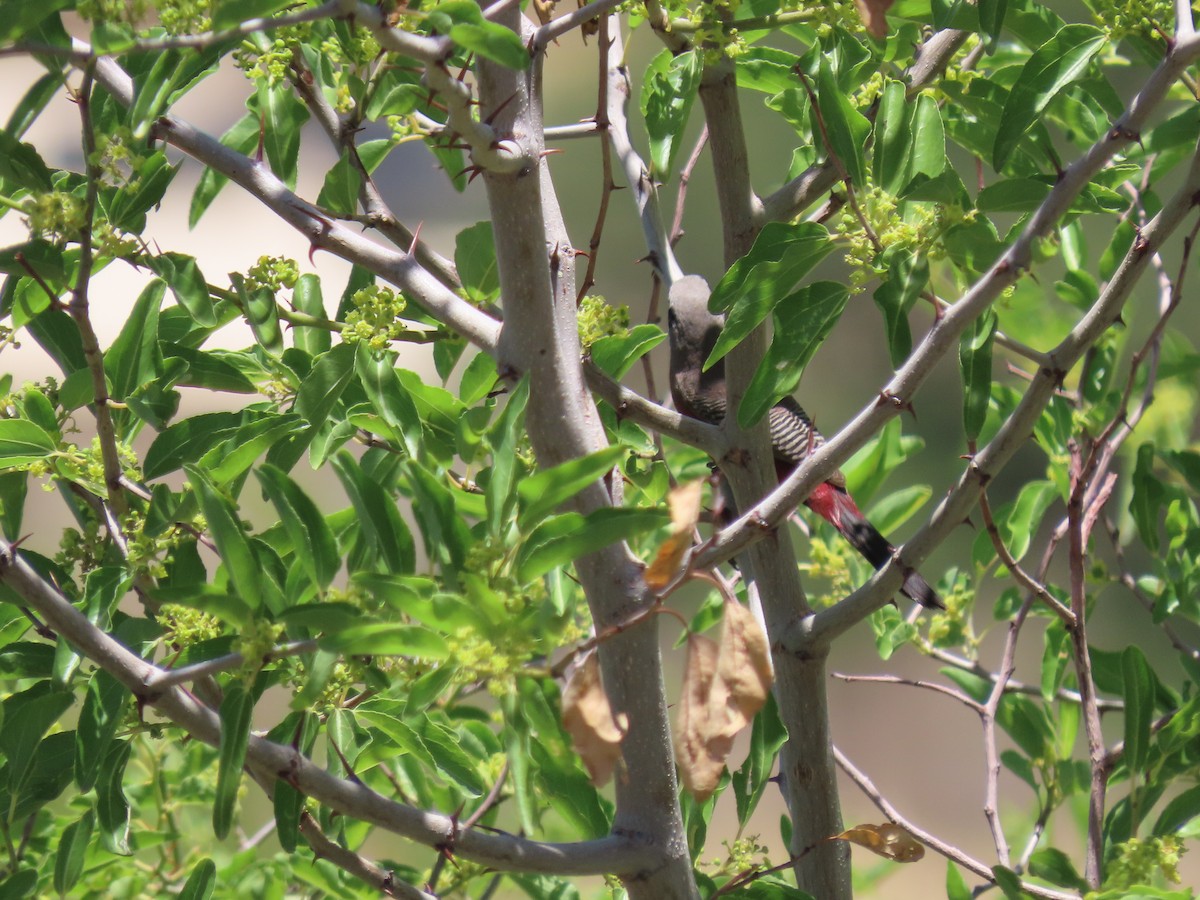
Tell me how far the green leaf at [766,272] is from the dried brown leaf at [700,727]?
36 cm

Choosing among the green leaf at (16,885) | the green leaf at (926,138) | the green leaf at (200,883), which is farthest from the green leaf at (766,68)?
the green leaf at (16,885)

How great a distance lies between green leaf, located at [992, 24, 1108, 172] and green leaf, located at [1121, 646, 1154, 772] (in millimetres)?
767

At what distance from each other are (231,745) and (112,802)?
0.39 m

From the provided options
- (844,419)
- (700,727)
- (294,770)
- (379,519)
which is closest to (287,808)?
(294,770)

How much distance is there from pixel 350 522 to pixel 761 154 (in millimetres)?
8875

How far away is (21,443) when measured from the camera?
1.18 m

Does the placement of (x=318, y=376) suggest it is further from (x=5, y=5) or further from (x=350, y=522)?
(x=5, y=5)

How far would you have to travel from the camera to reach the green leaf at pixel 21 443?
1162 mm

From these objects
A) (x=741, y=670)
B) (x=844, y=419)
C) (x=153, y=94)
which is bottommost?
(x=741, y=670)

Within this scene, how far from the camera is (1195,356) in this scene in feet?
6.57

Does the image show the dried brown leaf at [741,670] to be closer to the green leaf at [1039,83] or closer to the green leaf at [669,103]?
the green leaf at [1039,83]

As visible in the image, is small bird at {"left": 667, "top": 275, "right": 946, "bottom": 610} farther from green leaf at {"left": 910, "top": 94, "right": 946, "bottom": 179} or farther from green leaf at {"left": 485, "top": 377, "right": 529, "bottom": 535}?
green leaf at {"left": 485, "top": 377, "right": 529, "bottom": 535}

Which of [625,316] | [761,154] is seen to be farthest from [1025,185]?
[761,154]

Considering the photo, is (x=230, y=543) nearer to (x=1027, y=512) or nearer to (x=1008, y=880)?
(x=1008, y=880)
